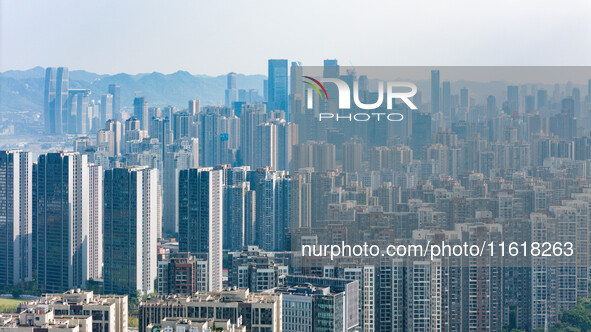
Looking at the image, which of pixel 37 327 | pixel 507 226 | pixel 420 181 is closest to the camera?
pixel 37 327

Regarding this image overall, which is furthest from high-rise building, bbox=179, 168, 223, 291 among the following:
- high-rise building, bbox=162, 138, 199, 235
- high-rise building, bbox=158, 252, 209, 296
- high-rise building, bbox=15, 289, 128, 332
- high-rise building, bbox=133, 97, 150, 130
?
high-rise building, bbox=133, 97, 150, 130

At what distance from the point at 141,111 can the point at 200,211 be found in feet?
17.5

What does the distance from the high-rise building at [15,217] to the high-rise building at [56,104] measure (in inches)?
92.0

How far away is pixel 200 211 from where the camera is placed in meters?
7.46

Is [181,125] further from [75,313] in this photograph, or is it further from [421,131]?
[75,313]

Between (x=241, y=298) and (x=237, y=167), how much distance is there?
210 inches

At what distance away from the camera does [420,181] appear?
460cm

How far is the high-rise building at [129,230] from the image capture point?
7250 millimetres

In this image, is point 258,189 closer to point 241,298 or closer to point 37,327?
point 241,298

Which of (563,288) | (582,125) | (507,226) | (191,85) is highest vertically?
(191,85)

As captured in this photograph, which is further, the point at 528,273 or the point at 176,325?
the point at 528,273

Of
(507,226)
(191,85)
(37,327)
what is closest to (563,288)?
(507,226)

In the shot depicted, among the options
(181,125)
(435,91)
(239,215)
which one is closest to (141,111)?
(181,125)

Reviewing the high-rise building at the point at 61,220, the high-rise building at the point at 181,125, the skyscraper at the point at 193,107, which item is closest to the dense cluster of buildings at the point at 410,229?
the high-rise building at the point at 61,220
